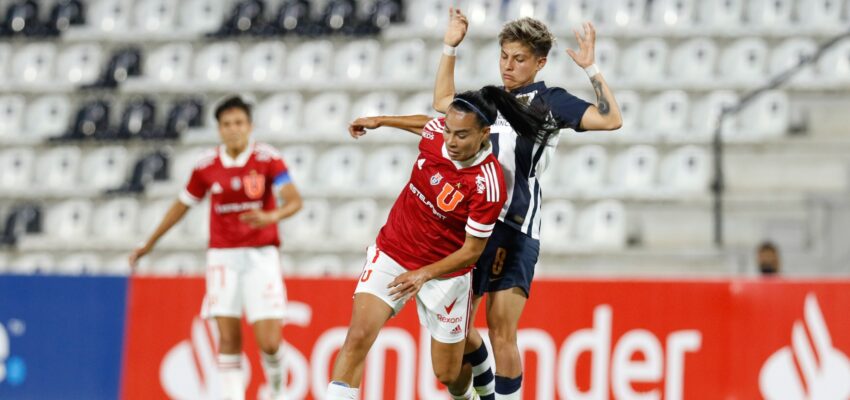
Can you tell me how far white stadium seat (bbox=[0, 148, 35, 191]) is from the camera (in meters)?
16.8

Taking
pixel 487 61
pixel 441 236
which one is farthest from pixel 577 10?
pixel 441 236

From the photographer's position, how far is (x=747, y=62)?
15.3m

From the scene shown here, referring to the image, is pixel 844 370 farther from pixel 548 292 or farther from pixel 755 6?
pixel 755 6

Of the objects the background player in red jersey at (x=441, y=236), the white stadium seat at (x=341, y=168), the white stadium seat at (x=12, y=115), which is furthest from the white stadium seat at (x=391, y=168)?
the background player in red jersey at (x=441, y=236)

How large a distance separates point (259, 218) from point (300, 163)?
672cm

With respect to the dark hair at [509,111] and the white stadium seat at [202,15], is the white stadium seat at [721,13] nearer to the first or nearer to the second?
the white stadium seat at [202,15]

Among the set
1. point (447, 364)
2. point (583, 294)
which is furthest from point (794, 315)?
point (447, 364)

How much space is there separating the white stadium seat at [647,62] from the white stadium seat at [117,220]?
6.19 m

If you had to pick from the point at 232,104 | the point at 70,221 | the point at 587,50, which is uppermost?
the point at 232,104

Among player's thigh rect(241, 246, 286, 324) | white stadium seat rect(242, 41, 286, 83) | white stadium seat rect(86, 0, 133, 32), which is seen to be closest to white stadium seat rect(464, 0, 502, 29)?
white stadium seat rect(242, 41, 286, 83)

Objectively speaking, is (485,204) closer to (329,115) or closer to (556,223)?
(556,223)

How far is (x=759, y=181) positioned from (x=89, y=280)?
7.32 m

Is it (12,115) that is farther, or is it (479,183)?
(12,115)

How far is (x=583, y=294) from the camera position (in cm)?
1041
